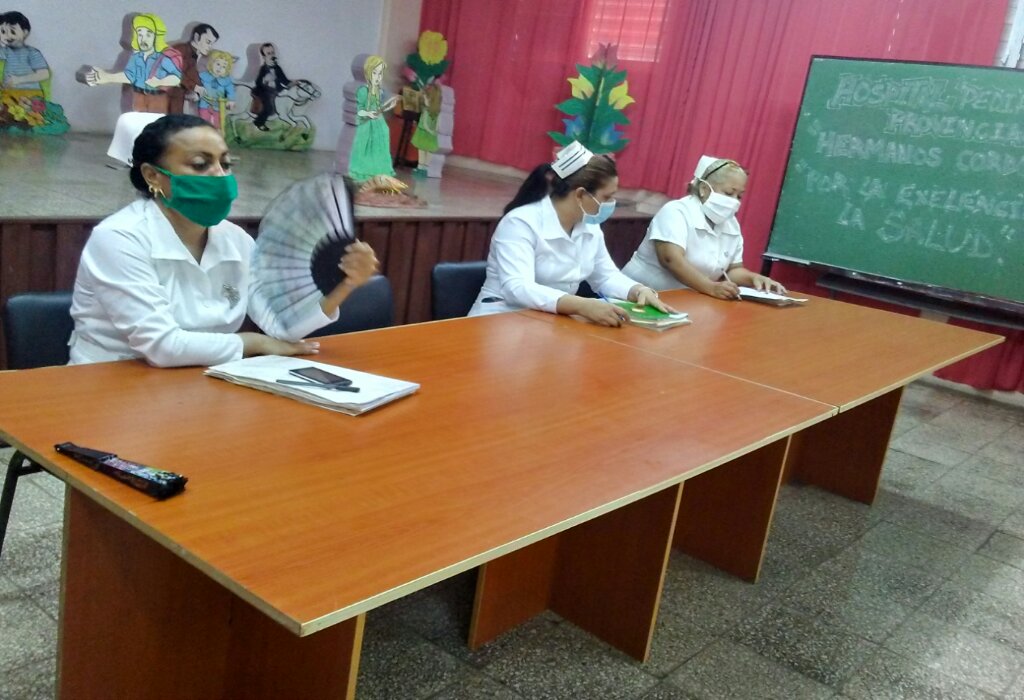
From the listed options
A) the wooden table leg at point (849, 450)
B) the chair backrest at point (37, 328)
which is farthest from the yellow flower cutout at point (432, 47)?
the chair backrest at point (37, 328)

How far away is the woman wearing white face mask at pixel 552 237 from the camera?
8.54ft

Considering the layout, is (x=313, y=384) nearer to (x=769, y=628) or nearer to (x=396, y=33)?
(x=769, y=628)

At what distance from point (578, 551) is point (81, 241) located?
181 cm

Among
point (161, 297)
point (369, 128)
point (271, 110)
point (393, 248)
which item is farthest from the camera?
point (271, 110)

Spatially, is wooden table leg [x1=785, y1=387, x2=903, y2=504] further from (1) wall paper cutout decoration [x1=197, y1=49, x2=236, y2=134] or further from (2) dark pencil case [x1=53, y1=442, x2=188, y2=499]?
(1) wall paper cutout decoration [x1=197, y1=49, x2=236, y2=134]

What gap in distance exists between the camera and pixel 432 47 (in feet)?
19.9

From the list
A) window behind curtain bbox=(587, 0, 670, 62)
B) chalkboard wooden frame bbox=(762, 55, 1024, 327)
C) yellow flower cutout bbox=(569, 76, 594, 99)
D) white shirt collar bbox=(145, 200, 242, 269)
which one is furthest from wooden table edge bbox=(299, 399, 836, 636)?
window behind curtain bbox=(587, 0, 670, 62)

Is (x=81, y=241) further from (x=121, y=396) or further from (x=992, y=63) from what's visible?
(x=992, y=63)

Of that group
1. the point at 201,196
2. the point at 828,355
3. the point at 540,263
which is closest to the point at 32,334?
the point at 201,196

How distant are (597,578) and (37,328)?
1319 millimetres

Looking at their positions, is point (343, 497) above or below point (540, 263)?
below

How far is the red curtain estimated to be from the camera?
14.1 feet

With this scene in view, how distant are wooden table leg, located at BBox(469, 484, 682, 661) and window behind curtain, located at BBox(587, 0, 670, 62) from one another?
389cm

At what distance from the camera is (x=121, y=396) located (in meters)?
1.44
